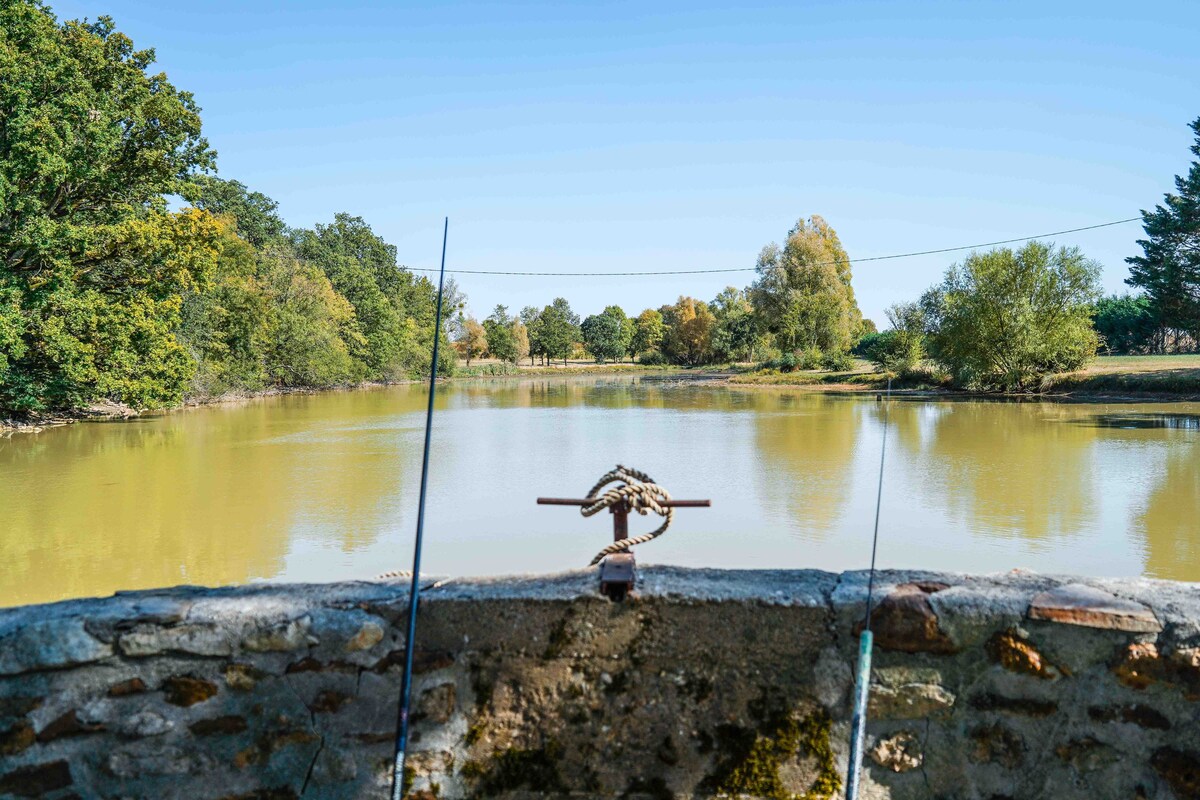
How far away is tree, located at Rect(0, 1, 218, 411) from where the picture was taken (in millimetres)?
15688

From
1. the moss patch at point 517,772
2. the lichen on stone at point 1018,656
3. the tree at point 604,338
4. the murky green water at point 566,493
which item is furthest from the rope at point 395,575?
the tree at point 604,338

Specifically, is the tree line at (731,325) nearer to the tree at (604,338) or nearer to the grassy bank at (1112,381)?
the tree at (604,338)

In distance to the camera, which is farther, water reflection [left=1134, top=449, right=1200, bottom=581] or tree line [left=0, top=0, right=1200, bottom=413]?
tree line [left=0, top=0, right=1200, bottom=413]

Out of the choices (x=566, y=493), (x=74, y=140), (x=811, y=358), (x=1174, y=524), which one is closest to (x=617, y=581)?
(x=1174, y=524)

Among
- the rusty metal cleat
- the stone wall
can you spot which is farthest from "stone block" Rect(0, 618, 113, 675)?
the rusty metal cleat

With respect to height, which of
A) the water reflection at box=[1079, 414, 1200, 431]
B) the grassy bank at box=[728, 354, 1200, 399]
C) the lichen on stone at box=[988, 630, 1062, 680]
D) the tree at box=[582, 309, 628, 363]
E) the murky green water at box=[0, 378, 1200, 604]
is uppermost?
the tree at box=[582, 309, 628, 363]

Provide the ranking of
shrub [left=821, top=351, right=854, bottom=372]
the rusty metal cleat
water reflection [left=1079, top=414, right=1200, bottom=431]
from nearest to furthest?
the rusty metal cleat, water reflection [left=1079, top=414, right=1200, bottom=431], shrub [left=821, top=351, right=854, bottom=372]

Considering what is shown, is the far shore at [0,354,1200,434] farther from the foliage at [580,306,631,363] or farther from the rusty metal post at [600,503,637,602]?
the foliage at [580,306,631,363]

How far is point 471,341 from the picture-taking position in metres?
76.8

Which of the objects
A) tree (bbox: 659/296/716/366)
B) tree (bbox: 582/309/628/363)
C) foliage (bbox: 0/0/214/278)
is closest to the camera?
foliage (bbox: 0/0/214/278)

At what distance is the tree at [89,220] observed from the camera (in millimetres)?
15688

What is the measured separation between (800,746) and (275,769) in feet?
3.99

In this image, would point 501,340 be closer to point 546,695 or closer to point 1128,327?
point 1128,327

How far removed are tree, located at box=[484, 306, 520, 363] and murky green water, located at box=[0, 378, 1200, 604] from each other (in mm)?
54088
